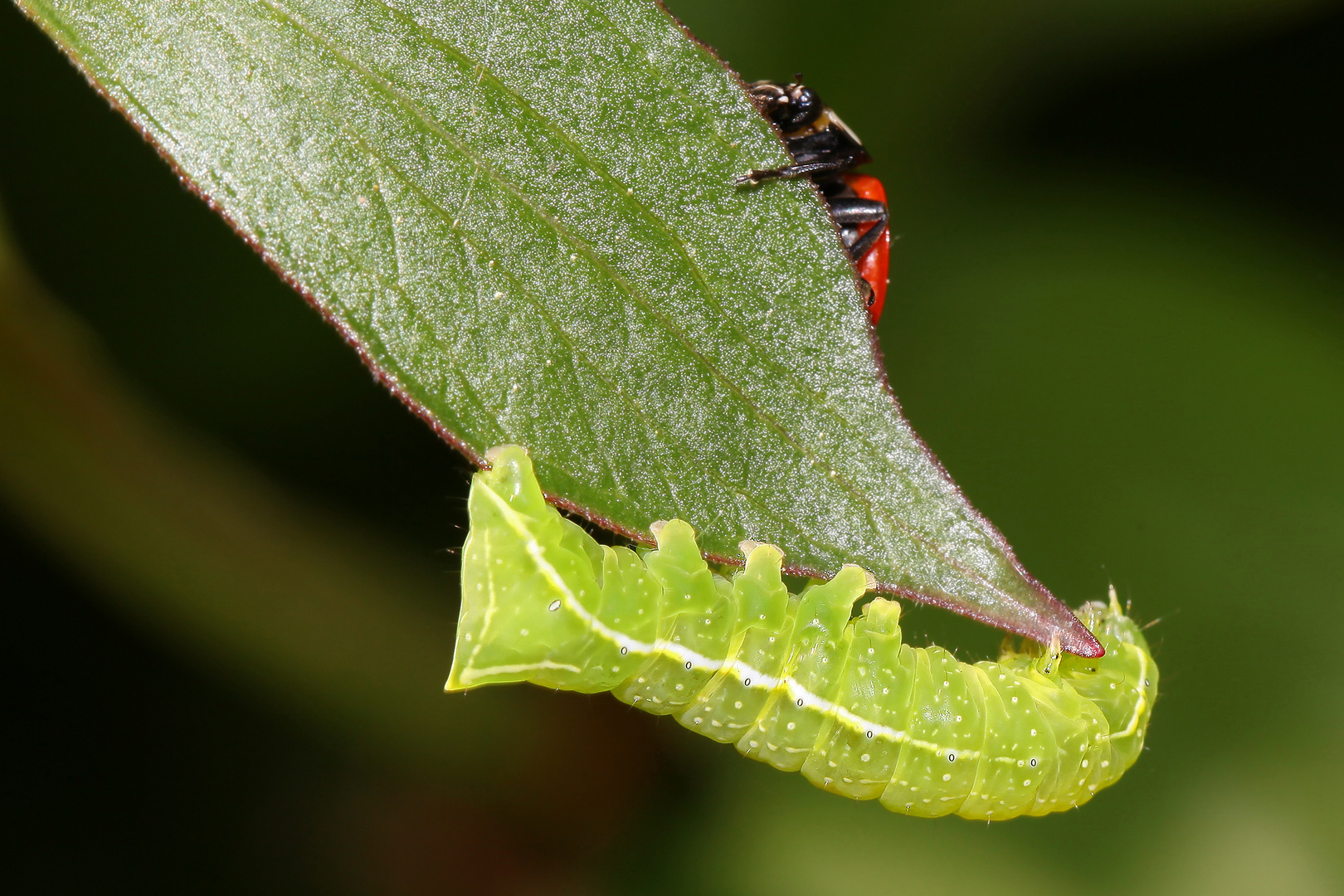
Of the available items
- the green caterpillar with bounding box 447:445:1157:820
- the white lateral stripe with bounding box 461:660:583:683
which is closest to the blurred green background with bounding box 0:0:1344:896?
the green caterpillar with bounding box 447:445:1157:820

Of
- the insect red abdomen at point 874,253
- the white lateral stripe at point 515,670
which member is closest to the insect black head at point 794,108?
the insect red abdomen at point 874,253

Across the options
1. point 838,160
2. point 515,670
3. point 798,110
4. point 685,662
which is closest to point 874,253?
point 838,160

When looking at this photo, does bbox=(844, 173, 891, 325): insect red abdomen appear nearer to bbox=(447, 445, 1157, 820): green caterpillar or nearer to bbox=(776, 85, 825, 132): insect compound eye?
bbox=(776, 85, 825, 132): insect compound eye

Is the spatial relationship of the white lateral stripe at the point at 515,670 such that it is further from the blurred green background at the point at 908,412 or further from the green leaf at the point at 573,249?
the blurred green background at the point at 908,412

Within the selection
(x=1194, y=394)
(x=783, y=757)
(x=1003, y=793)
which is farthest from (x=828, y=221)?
(x=1194, y=394)

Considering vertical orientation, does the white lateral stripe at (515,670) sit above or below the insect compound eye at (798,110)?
below
